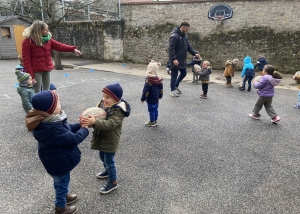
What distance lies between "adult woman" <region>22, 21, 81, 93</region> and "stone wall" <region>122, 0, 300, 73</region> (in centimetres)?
930

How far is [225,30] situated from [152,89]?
9.06 m

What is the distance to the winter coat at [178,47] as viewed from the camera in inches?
257

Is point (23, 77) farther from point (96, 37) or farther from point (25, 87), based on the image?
point (96, 37)

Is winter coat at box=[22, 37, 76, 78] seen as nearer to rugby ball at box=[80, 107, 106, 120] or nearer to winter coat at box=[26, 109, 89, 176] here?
rugby ball at box=[80, 107, 106, 120]

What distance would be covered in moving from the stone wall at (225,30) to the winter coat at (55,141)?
11.4 m

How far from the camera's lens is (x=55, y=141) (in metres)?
2.14

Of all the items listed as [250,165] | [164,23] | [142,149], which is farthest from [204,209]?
[164,23]

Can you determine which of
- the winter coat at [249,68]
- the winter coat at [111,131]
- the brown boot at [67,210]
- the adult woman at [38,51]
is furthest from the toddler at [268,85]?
the brown boot at [67,210]

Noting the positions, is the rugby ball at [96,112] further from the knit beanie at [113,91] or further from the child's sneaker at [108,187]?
the child's sneaker at [108,187]

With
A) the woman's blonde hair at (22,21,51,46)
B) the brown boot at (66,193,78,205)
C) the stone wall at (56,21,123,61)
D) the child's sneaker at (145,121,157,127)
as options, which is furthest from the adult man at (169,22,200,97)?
the stone wall at (56,21,123,61)

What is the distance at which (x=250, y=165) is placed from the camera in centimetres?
340

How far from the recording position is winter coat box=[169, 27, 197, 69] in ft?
21.4

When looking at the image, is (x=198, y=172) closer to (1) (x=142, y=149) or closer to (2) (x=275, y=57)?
(1) (x=142, y=149)

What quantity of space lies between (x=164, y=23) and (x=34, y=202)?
40.3 ft
